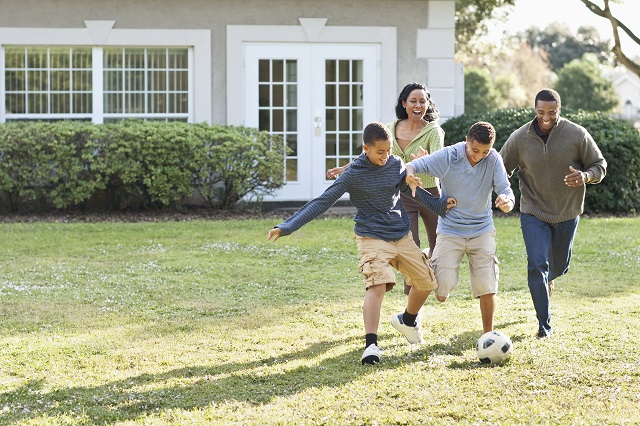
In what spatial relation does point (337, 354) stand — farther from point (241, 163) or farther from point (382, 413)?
point (241, 163)

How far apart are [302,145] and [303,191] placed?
71 cm

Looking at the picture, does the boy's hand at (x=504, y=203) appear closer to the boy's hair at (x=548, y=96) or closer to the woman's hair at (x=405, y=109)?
the boy's hair at (x=548, y=96)

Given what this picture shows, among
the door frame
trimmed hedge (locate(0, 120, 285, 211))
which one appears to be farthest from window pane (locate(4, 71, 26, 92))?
the door frame

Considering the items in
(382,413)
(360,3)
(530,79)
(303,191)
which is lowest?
(382,413)

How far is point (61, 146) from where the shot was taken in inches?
537

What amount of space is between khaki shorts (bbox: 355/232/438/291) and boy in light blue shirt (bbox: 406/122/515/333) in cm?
12

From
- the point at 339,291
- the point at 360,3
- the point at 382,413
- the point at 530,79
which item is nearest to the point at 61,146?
the point at 360,3

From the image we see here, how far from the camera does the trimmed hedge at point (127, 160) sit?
1370cm

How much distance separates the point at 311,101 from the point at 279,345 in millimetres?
8982

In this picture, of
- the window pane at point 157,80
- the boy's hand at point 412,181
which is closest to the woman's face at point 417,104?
the boy's hand at point 412,181

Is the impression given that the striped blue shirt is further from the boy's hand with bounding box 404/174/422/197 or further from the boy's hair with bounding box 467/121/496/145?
the boy's hair with bounding box 467/121/496/145

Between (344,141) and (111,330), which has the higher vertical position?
(344,141)

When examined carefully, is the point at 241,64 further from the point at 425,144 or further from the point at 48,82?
the point at 425,144

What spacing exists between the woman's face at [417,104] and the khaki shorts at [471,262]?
3.74ft
